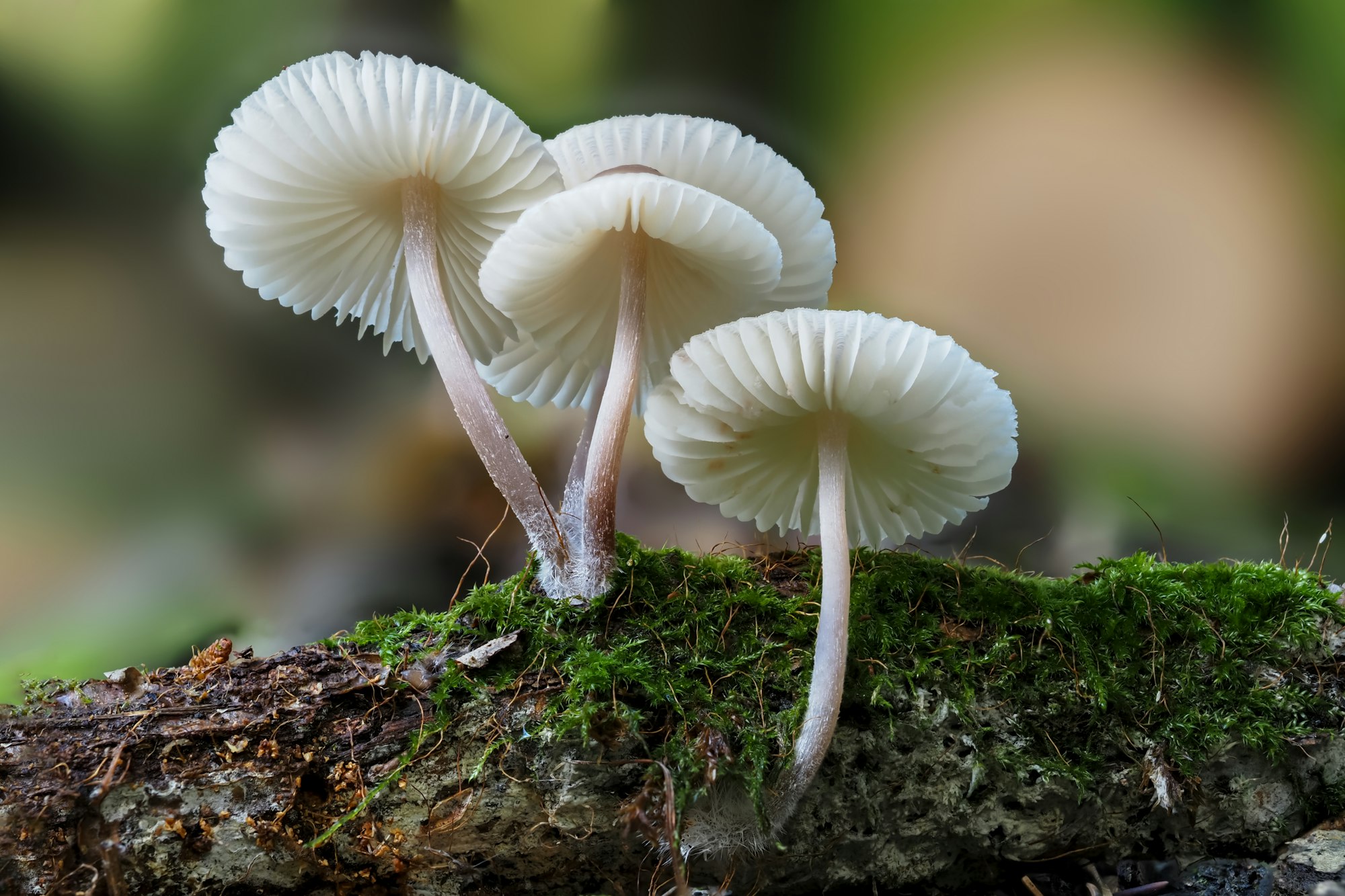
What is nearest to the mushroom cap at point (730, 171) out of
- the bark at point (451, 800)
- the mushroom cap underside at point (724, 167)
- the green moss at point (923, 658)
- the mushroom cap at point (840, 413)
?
the mushroom cap underside at point (724, 167)

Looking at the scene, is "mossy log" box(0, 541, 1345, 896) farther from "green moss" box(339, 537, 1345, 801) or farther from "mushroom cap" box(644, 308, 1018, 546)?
"mushroom cap" box(644, 308, 1018, 546)

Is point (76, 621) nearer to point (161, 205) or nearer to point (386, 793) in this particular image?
point (161, 205)

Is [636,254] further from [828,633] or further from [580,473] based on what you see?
[828,633]

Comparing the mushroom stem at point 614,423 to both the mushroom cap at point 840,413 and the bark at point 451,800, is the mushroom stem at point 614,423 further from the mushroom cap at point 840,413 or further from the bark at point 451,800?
the bark at point 451,800

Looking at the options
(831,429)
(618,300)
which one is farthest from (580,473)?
(831,429)

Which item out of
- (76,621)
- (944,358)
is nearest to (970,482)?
(944,358)

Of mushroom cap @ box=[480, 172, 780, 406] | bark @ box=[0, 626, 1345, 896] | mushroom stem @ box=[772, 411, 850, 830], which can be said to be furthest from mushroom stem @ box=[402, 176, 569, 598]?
mushroom stem @ box=[772, 411, 850, 830]
